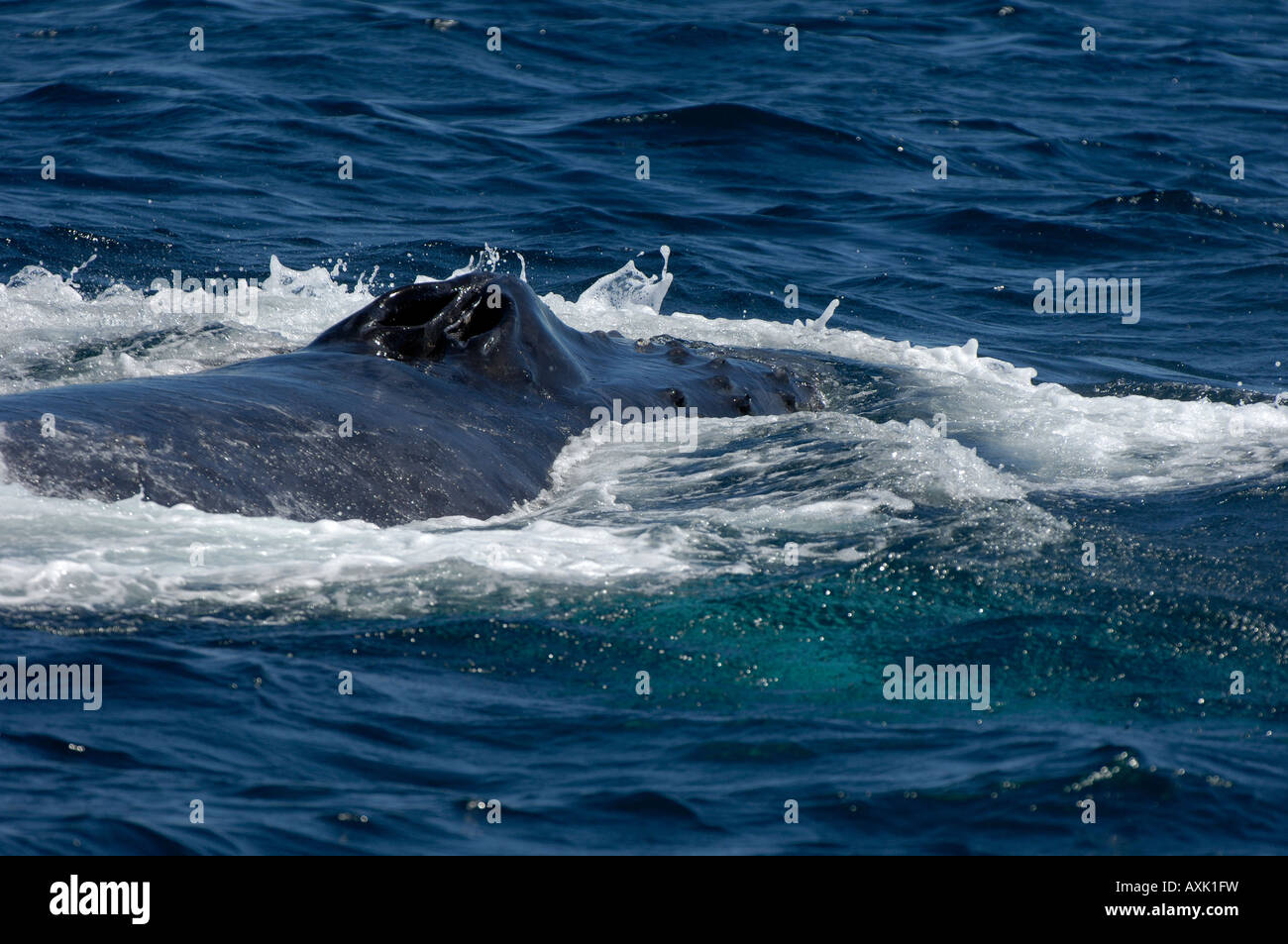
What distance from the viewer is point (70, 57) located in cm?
2423

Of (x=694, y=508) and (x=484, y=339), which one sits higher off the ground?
(x=484, y=339)

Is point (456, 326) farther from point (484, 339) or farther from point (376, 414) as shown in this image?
point (376, 414)

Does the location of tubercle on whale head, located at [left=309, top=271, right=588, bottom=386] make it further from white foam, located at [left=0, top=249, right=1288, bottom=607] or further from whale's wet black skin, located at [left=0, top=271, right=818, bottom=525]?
white foam, located at [left=0, top=249, right=1288, bottom=607]

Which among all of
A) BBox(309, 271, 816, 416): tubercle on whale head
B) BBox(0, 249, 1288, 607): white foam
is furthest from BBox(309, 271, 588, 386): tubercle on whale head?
BBox(0, 249, 1288, 607): white foam

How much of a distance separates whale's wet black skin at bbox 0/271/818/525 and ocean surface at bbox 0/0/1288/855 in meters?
0.19

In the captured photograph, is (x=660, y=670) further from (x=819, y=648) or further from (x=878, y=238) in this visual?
(x=878, y=238)

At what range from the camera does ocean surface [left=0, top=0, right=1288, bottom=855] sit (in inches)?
224

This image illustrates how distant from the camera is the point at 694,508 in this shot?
29.5 feet

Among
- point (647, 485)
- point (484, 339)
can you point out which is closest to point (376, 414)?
point (484, 339)

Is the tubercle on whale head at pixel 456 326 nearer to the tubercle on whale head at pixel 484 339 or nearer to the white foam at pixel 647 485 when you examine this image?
the tubercle on whale head at pixel 484 339

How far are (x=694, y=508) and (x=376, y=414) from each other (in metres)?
1.85
